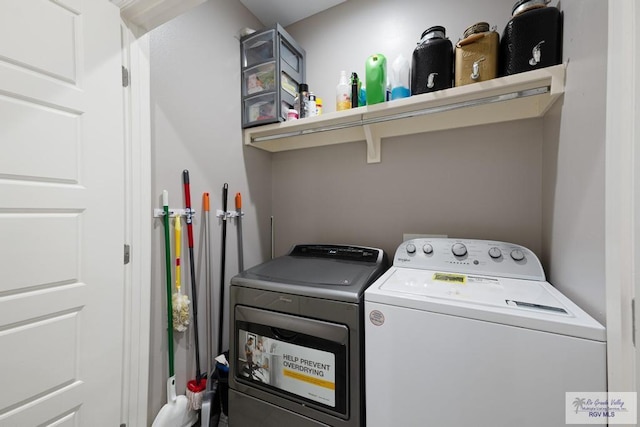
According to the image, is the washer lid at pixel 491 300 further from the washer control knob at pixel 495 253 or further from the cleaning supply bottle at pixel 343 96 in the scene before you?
the cleaning supply bottle at pixel 343 96

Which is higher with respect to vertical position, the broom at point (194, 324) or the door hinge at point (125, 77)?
the door hinge at point (125, 77)

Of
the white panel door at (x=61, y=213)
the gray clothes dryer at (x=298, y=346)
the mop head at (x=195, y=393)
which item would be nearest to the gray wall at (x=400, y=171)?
the gray clothes dryer at (x=298, y=346)

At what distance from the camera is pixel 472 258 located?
1.17m

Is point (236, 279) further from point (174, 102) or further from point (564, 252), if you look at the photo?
point (564, 252)

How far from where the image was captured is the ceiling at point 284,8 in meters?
1.69

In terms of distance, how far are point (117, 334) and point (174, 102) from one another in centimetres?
111

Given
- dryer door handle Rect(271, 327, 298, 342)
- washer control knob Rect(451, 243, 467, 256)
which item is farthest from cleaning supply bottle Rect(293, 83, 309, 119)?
dryer door handle Rect(271, 327, 298, 342)

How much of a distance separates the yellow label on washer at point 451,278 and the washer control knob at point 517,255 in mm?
251

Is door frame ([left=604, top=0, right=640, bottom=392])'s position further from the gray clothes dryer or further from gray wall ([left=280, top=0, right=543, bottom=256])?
gray wall ([left=280, top=0, right=543, bottom=256])

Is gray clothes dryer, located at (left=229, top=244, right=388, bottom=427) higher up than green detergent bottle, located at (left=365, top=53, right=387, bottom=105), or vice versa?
green detergent bottle, located at (left=365, top=53, right=387, bottom=105)

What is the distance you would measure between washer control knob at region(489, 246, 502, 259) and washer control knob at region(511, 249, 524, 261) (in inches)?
2.0

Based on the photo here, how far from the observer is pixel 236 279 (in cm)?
118

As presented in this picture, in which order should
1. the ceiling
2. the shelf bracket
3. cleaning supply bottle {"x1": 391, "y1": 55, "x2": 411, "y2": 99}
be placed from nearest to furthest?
cleaning supply bottle {"x1": 391, "y1": 55, "x2": 411, "y2": 99}, the shelf bracket, the ceiling

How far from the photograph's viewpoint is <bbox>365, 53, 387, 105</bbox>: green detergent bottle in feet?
4.24
